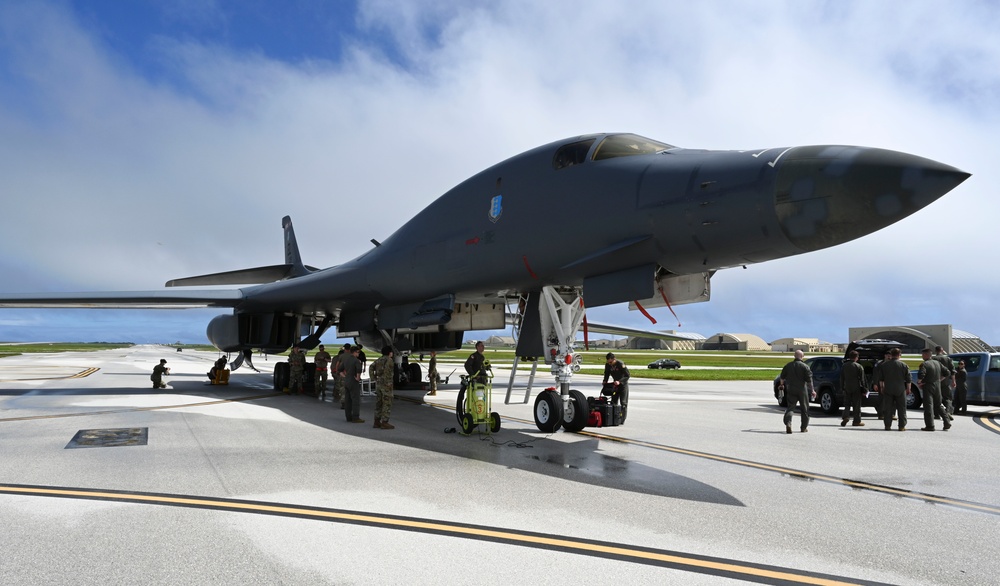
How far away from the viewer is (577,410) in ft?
29.5

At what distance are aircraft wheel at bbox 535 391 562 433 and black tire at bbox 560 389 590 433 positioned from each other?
40cm

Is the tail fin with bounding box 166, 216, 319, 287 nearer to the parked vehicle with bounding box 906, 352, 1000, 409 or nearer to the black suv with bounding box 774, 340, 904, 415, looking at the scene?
the black suv with bounding box 774, 340, 904, 415

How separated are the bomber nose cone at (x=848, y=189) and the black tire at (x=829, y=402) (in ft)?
33.6

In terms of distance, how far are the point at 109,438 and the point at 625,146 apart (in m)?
7.78

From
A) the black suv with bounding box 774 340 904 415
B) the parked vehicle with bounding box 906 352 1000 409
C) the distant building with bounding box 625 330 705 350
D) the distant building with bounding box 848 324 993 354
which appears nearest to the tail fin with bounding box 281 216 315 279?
the black suv with bounding box 774 340 904 415

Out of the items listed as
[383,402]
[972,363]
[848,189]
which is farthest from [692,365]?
[848,189]

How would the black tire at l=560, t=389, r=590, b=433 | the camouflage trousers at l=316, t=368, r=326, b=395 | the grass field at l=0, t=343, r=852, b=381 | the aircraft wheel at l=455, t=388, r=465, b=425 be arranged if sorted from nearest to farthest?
the black tire at l=560, t=389, r=590, b=433
the aircraft wheel at l=455, t=388, r=465, b=425
the camouflage trousers at l=316, t=368, r=326, b=395
the grass field at l=0, t=343, r=852, b=381

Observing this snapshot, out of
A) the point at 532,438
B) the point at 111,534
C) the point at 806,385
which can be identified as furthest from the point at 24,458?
the point at 806,385

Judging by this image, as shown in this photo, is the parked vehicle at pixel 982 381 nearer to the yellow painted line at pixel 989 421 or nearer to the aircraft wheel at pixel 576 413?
the yellow painted line at pixel 989 421

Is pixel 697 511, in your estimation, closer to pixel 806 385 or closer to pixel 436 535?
pixel 436 535

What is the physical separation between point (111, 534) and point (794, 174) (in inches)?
239

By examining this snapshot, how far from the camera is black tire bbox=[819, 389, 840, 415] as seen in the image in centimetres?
1423

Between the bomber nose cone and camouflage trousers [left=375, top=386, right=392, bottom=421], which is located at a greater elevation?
the bomber nose cone

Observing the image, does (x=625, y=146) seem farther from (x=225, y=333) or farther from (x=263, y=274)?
(x=263, y=274)
